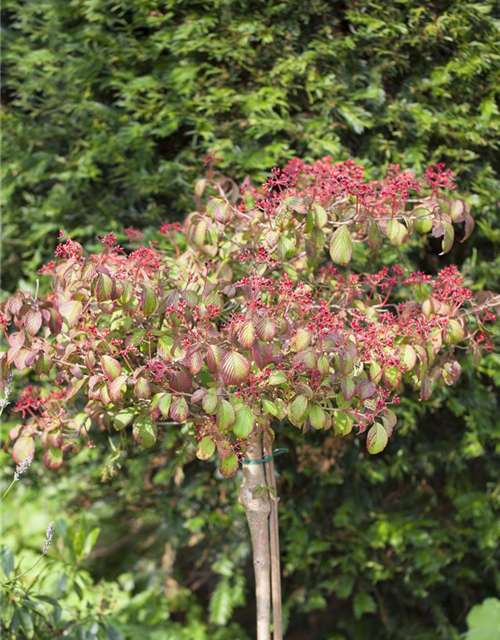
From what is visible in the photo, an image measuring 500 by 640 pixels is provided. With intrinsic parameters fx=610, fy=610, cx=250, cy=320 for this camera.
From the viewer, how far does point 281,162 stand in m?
2.34

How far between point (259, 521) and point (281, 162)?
1.35m

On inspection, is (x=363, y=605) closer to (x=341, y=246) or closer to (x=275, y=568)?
(x=275, y=568)

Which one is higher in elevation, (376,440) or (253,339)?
(253,339)

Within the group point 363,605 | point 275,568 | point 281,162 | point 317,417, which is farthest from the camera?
point 363,605

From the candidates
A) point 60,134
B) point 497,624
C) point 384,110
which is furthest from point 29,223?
point 497,624

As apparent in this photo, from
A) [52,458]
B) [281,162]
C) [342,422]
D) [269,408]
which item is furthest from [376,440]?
[281,162]

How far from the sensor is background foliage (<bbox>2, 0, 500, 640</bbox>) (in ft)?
7.43

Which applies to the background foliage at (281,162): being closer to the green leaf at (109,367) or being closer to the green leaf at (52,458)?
the green leaf at (52,458)

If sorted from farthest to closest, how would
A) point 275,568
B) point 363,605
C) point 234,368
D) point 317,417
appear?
point 363,605, point 275,568, point 317,417, point 234,368

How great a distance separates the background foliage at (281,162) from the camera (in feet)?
7.43

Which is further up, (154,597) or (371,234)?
(371,234)

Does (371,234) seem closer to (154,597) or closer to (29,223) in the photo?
(29,223)

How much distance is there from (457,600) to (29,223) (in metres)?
2.60

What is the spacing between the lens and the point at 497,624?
7.87ft
